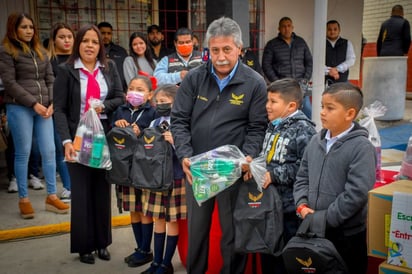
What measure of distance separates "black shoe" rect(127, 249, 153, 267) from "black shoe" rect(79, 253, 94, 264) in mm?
324

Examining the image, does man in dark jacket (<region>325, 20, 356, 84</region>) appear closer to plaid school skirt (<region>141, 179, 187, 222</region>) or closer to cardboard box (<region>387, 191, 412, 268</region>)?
plaid school skirt (<region>141, 179, 187, 222</region>)

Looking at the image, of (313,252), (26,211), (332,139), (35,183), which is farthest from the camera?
(35,183)

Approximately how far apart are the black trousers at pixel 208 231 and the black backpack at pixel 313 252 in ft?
1.88

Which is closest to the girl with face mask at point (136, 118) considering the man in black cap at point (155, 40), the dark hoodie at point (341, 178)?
the dark hoodie at point (341, 178)

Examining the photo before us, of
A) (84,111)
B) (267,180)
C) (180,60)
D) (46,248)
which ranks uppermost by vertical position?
(180,60)

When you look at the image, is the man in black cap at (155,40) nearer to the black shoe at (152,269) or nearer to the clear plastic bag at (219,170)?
the black shoe at (152,269)

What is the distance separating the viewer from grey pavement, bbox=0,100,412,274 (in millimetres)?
3668

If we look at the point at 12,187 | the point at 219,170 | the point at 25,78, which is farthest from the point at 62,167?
the point at 219,170

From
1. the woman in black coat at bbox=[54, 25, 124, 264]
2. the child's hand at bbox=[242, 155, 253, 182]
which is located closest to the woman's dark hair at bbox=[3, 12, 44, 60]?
the woman in black coat at bbox=[54, 25, 124, 264]

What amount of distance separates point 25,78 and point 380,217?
3710mm

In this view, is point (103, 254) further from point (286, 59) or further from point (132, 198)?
point (286, 59)

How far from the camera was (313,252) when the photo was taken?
2299mm

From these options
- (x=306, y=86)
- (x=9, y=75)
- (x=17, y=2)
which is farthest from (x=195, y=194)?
(x=17, y=2)

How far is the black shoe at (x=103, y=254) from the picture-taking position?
3793 millimetres
